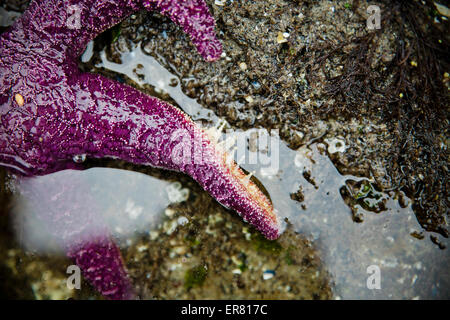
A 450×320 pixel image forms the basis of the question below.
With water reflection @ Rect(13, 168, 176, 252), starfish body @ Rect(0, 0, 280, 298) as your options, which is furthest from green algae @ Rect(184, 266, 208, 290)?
starfish body @ Rect(0, 0, 280, 298)

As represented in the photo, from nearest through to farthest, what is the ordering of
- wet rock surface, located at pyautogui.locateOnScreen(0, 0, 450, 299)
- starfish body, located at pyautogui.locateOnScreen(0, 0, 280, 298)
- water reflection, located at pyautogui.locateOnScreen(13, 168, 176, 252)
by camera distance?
starfish body, located at pyautogui.locateOnScreen(0, 0, 280, 298)
water reflection, located at pyautogui.locateOnScreen(13, 168, 176, 252)
wet rock surface, located at pyautogui.locateOnScreen(0, 0, 450, 299)

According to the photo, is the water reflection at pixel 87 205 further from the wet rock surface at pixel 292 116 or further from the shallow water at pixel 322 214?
the wet rock surface at pixel 292 116

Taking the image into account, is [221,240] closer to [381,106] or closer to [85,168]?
[85,168]

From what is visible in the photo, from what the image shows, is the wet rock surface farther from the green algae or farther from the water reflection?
the water reflection

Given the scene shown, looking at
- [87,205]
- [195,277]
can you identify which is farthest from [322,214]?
[87,205]

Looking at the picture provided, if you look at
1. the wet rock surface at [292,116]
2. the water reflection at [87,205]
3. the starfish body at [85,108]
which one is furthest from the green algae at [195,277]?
the starfish body at [85,108]

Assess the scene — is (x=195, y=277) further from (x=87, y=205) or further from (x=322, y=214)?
A: (x=322, y=214)

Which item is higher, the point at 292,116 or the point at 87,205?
the point at 292,116
